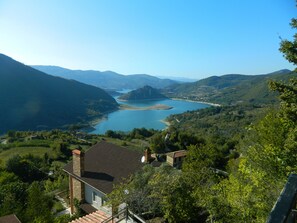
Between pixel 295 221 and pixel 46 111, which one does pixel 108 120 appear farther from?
pixel 295 221

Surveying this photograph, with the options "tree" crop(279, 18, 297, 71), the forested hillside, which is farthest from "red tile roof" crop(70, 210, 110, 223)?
"tree" crop(279, 18, 297, 71)

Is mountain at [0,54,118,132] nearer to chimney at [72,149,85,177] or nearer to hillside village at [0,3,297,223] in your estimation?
hillside village at [0,3,297,223]

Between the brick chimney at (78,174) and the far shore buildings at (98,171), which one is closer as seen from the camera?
the far shore buildings at (98,171)

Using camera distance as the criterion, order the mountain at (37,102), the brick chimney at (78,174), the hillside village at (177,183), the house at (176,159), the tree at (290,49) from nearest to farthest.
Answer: the hillside village at (177,183) < the tree at (290,49) < the brick chimney at (78,174) < the house at (176,159) < the mountain at (37,102)

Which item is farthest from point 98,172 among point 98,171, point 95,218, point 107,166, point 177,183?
point 177,183

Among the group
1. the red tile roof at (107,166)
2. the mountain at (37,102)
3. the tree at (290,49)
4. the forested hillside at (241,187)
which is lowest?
the mountain at (37,102)

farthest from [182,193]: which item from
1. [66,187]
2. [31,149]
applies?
[31,149]

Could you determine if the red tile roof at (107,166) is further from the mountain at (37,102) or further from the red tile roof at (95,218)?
the mountain at (37,102)

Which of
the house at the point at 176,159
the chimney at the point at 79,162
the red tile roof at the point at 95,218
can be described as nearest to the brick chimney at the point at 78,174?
the chimney at the point at 79,162
